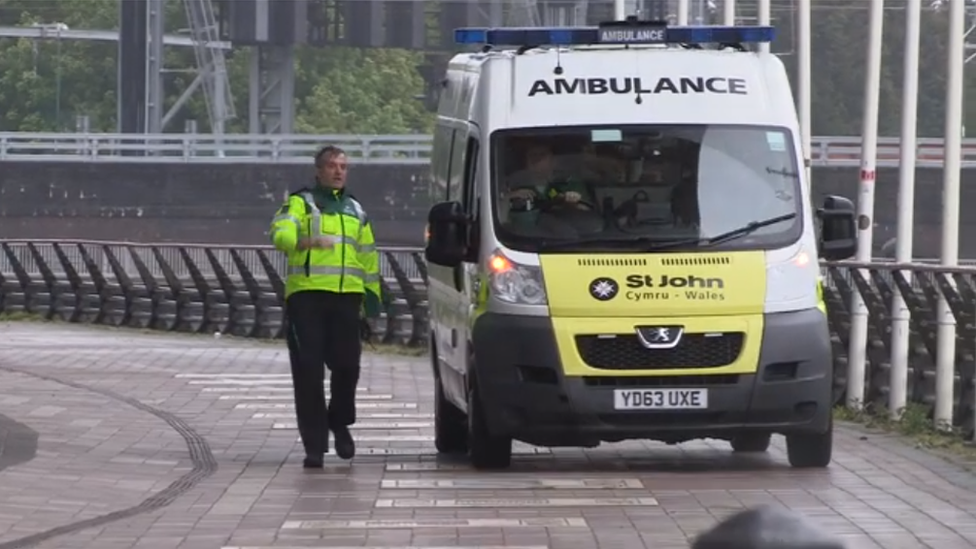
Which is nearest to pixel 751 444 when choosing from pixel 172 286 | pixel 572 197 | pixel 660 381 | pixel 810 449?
pixel 810 449

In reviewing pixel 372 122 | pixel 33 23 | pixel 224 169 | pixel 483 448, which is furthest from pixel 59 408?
pixel 33 23

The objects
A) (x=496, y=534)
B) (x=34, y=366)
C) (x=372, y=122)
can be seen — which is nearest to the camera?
(x=496, y=534)

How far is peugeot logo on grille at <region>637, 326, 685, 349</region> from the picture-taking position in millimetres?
12766

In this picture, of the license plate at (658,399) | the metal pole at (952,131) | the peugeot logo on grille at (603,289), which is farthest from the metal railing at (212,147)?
the license plate at (658,399)

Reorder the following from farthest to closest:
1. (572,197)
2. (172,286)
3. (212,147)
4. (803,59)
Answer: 1. (212,147)
2. (172,286)
3. (803,59)
4. (572,197)

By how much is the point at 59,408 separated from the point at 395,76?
60.9 metres

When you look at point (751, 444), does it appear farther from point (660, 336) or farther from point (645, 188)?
point (645, 188)

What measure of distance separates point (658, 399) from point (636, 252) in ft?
2.58

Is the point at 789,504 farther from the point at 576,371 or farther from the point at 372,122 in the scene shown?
the point at 372,122

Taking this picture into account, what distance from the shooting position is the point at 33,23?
89.8 metres

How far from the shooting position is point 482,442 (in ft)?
43.2

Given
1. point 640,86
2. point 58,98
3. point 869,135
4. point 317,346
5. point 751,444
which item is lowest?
point 751,444

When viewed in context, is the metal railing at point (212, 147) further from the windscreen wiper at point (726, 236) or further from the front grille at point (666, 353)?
the front grille at point (666, 353)

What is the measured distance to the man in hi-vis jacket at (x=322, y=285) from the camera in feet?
43.6
